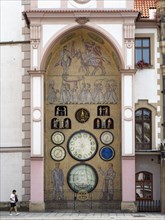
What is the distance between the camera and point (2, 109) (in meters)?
40.8

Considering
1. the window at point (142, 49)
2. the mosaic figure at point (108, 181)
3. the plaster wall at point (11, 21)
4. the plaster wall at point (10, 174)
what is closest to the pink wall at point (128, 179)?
the mosaic figure at point (108, 181)

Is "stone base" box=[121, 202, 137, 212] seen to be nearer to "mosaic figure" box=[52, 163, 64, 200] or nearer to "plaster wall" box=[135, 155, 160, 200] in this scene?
"plaster wall" box=[135, 155, 160, 200]

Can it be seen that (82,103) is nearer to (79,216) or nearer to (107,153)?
(107,153)

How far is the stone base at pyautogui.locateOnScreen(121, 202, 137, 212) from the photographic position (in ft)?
127

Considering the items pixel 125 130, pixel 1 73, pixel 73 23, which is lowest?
pixel 125 130

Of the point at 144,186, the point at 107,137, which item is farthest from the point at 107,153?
the point at 144,186

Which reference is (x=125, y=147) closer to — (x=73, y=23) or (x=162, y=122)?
(x=162, y=122)

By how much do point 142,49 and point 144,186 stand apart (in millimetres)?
7639

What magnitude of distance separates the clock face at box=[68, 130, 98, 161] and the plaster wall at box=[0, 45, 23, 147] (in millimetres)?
2919

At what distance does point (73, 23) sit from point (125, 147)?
7.34 m

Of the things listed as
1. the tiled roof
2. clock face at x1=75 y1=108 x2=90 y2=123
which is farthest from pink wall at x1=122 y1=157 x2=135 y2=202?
the tiled roof

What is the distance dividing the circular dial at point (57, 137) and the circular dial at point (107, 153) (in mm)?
2290

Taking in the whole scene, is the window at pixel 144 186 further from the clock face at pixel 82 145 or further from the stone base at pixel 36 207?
the stone base at pixel 36 207

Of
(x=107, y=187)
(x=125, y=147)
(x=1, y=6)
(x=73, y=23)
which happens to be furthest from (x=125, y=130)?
(x=1, y=6)
